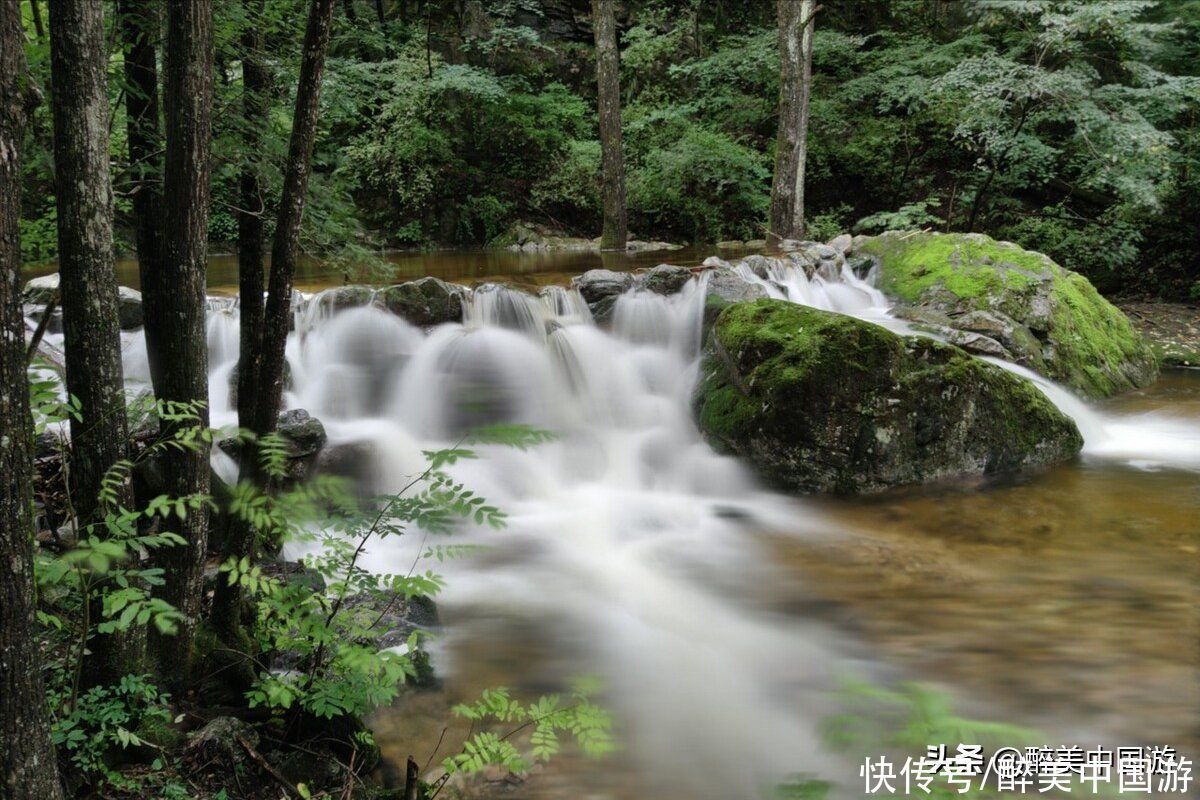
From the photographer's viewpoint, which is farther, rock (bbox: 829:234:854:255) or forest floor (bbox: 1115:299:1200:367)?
rock (bbox: 829:234:854:255)

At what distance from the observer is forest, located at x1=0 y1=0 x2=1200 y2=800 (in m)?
2.77

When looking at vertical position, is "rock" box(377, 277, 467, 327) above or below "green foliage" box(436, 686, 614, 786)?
above

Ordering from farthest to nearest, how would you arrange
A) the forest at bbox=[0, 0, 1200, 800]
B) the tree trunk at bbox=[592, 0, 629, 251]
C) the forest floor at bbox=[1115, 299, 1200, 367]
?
the tree trunk at bbox=[592, 0, 629, 251]
the forest floor at bbox=[1115, 299, 1200, 367]
the forest at bbox=[0, 0, 1200, 800]

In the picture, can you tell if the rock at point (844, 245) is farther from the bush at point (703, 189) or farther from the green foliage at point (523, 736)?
the green foliage at point (523, 736)

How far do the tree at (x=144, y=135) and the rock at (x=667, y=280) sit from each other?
6028 millimetres

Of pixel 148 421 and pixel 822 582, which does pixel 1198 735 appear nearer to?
pixel 822 582

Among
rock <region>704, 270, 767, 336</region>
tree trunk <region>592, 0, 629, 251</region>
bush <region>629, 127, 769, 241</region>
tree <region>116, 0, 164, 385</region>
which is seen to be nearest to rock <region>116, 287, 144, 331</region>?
tree <region>116, 0, 164, 385</region>

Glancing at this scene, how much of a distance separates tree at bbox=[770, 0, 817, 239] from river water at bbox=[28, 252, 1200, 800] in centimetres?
487

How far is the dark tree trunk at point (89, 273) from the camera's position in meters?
2.54

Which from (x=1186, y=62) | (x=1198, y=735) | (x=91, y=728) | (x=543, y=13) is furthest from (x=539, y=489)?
(x=543, y=13)

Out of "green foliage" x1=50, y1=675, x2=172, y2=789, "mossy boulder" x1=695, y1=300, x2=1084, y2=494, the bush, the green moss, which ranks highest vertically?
the bush

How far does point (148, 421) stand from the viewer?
484cm

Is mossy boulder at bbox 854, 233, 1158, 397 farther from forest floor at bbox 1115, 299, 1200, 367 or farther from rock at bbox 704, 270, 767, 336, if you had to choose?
rock at bbox 704, 270, 767, 336

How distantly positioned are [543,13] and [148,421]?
61.4 feet
